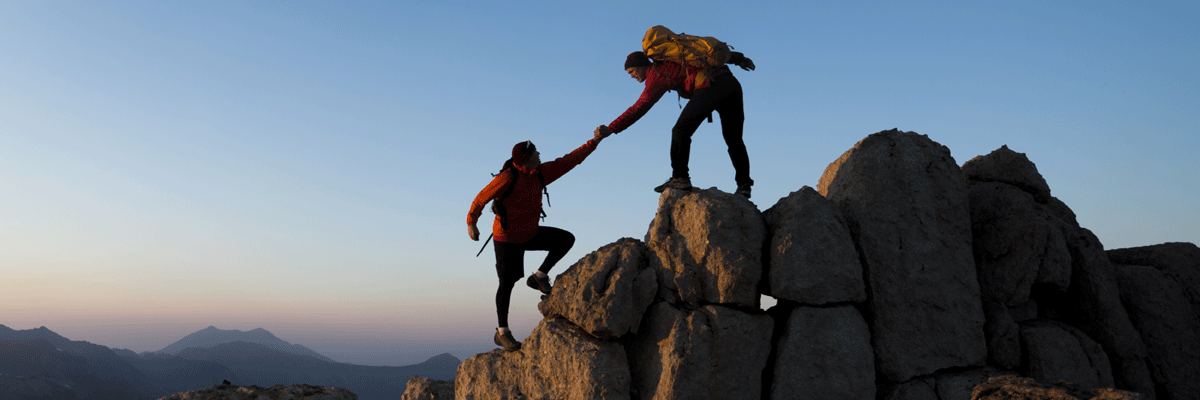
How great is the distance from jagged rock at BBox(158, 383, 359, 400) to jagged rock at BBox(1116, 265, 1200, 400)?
48.5ft

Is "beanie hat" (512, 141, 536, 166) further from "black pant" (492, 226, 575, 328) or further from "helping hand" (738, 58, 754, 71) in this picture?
"helping hand" (738, 58, 754, 71)

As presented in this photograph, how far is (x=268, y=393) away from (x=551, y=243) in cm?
737

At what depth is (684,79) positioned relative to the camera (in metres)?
10.8

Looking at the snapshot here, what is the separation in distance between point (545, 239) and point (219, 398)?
7.97 meters

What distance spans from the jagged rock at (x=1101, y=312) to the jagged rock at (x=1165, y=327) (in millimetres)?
487

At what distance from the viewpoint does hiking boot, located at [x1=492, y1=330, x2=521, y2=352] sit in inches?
389

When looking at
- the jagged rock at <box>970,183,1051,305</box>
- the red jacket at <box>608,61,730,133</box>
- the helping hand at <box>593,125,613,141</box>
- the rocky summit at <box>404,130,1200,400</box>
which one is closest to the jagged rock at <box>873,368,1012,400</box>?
the rocky summit at <box>404,130,1200,400</box>

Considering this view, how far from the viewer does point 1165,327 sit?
11383mm

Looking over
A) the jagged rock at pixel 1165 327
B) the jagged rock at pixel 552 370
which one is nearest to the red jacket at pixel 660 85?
the jagged rock at pixel 552 370

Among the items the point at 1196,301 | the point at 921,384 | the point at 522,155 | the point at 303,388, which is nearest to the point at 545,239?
the point at 522,155

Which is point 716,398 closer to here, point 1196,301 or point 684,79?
point 684,79

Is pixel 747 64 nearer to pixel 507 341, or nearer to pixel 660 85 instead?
pixel 660 85

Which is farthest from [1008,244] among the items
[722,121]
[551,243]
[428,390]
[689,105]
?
[428,390]

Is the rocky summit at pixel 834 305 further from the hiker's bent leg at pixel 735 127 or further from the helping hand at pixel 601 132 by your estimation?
the helping hand at pixel 601 132
